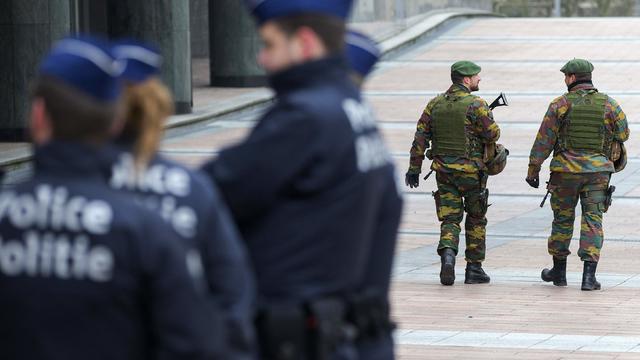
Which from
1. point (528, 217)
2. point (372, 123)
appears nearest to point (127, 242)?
point (372, 123)

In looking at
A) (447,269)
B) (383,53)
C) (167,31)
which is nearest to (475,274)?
(447,269)

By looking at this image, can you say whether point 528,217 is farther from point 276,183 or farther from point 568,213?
point 276,183

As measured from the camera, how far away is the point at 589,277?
39.4 ft

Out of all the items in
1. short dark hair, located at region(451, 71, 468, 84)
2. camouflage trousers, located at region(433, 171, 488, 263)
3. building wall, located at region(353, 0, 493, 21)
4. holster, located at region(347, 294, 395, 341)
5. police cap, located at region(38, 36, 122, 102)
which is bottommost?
camouflage trousers, located at region(433, 171, 488, 263)

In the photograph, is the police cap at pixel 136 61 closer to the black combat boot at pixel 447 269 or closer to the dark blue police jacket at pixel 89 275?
the dark blue police jacket at pixel 89 275

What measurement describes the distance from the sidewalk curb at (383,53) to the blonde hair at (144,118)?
47.8 ft

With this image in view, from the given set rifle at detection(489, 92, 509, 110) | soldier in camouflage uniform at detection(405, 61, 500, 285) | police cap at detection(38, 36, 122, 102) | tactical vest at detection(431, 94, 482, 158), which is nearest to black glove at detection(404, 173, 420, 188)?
soldier in camouflage uniform at detection(405, 61, 500, 285)

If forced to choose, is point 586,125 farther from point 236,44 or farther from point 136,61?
point 236,44

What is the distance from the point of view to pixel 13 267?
354 centimetres

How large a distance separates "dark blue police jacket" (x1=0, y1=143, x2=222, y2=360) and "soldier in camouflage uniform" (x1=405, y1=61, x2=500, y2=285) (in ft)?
28.6

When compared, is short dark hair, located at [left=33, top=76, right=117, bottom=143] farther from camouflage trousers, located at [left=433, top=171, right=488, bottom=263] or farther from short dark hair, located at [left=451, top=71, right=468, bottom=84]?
camouflage trousers, located at [left=433, top=171, right=488, bottom=263]

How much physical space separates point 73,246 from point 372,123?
Result: 1171 mm

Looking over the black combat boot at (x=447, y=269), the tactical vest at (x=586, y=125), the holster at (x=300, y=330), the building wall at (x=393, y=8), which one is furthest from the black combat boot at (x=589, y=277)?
the building wall at (x=393, y=8)

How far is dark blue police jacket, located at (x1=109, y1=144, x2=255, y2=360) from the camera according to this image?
362 cm
